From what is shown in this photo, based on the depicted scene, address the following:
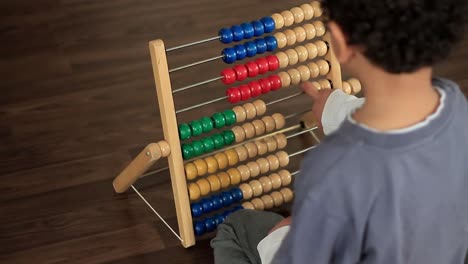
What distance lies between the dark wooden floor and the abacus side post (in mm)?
81

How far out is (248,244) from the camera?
5.28ft

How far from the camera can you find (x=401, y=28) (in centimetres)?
85

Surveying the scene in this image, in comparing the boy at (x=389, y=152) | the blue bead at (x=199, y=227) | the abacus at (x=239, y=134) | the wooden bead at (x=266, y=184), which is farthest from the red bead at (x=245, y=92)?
the boy at (x=389, y=152)

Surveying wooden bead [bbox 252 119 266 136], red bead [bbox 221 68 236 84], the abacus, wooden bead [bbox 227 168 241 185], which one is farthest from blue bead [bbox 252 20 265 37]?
wooden bead [bbox 227 168 241 185]

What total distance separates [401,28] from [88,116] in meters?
1.42

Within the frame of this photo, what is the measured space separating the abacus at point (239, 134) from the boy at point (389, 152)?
62cm

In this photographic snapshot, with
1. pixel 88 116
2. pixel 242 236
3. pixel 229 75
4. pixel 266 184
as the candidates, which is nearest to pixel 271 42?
pixel 229 75

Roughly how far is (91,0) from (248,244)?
1436 millimetres

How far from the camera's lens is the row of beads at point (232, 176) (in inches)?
64.8

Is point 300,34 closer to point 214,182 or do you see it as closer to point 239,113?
point 239,113

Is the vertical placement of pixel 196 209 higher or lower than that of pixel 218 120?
lower

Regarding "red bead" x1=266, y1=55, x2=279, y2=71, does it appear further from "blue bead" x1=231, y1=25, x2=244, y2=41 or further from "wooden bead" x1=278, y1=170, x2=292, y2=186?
"wooden bead" x1=278, y1=170, x2=292, y2=186

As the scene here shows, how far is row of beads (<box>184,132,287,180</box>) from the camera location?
5.33ft

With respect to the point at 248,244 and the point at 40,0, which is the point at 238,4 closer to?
the point at 40,0
